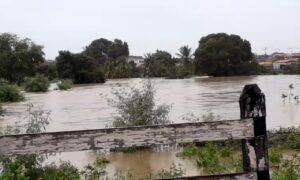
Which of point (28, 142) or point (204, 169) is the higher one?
point (28, 142)

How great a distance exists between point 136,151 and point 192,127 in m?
8.24

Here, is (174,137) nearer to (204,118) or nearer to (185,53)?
(204,118)

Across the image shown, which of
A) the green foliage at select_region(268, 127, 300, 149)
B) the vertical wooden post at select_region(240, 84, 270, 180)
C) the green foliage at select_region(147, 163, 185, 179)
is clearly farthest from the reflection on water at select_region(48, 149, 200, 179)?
the vertical wooden post at select_region(240, 84, 270, 180)

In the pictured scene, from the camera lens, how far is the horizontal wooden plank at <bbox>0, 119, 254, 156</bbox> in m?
2.87

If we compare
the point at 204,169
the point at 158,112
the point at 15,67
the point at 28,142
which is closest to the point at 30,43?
the point at 15,67

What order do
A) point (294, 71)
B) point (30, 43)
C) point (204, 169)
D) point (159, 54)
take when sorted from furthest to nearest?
point (159, 54)
point (294, 71)
point (30, 43)
point (204, 169)

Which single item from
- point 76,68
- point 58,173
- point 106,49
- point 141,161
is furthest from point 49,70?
point 58,173

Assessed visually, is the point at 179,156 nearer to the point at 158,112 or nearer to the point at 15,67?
the point at 158,112

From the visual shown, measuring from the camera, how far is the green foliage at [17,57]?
5656cm

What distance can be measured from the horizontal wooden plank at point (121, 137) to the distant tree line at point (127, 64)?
46.2 m

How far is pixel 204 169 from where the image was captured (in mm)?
8234

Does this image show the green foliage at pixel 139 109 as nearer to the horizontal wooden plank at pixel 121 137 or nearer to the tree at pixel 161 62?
the horizontal wooden plank at pixel 121 137

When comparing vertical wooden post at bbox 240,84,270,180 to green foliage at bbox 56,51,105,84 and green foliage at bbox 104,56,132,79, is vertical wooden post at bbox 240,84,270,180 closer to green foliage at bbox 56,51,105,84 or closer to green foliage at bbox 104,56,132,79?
green foliage at bbox 56,51,105,84

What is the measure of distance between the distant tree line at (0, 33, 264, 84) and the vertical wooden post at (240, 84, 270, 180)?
152 feet
